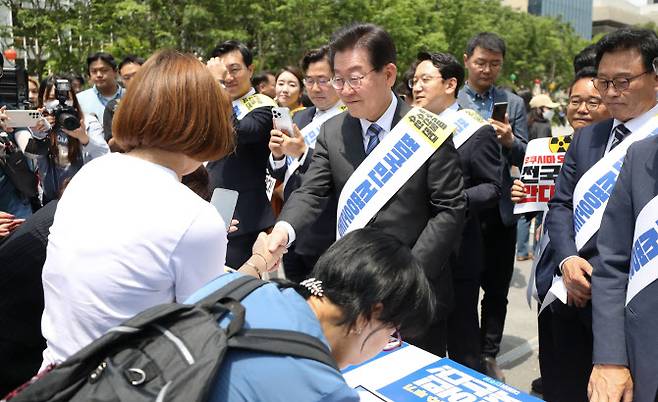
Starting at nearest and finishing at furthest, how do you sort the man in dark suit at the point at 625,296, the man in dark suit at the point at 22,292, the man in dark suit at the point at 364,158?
1. the man in dark suit at the point at 625,296
2. the man in dark suit at the point at 22,292
3. the man in dark suit at the point at 364,158

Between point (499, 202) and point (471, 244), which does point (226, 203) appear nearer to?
point (471, 244)

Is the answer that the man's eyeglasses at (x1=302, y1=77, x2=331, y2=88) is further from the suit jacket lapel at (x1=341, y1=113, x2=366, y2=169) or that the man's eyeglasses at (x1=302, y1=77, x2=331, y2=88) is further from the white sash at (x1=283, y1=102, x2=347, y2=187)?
the suit jacket lapel at (x1=341, y1=113, x2=366, y2=169)

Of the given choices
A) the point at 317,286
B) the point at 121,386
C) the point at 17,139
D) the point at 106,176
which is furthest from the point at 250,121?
the point at 121,386

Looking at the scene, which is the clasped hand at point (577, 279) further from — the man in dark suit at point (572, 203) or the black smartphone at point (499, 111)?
the black smartphone at point (499, 111)

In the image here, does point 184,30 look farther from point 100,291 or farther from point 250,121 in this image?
point 100,291

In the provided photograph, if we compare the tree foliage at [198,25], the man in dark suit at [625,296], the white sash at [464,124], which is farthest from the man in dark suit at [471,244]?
the tree foliage at [198,25]

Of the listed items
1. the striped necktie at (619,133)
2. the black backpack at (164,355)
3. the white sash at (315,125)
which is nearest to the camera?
the black backpack at (164,355)

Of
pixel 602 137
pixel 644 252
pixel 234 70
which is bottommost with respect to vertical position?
pixel 644 252

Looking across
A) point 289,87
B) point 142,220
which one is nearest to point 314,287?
point 142,220

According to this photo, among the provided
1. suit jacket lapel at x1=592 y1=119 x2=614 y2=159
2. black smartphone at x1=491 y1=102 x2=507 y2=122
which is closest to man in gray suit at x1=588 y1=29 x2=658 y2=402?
suit jacket lapel at x1=592 y1=119 x2=614 y2=159

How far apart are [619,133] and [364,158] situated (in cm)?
103

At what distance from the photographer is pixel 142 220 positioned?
51.8 inches

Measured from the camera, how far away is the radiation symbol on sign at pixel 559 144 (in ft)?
9.31

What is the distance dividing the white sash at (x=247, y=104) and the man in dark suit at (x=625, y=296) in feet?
7.11
